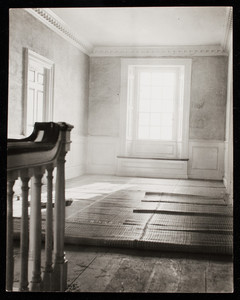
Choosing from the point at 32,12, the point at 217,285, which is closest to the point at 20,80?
the point at 32,12

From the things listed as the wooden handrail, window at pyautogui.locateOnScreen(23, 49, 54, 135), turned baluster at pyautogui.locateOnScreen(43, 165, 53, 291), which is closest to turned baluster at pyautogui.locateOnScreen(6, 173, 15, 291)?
the wooden handrail

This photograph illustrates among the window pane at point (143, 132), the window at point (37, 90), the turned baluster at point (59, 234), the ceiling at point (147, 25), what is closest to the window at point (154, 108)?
the window pane at point (143, 132)

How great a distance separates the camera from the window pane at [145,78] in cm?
875

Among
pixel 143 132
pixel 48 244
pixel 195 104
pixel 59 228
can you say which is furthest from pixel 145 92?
pixel 48 244

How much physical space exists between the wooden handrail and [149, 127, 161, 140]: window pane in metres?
6.99

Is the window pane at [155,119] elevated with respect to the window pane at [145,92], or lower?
lower

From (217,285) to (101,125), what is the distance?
266 inches

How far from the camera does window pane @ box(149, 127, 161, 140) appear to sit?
884cm

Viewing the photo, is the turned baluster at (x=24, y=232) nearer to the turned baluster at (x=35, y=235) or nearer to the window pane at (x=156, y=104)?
the turned baluster at (x=35, y=235)

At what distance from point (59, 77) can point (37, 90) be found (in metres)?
0.81

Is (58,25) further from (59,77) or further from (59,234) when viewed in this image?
(59,234)

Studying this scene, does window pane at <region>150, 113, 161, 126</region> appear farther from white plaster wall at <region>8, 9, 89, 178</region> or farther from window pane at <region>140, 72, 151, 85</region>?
white plaster wall at <region>8, 9, 89, 178</region>

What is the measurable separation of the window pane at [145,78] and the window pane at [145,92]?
12 cm

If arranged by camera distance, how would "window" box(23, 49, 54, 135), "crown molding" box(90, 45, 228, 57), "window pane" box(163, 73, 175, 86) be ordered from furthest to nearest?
1. "window pane" box(163, 73, 175, 86)
2. "crown molding" box(90, 45, 228, 57)
3. "window" box(23, 49, 54, 135)
